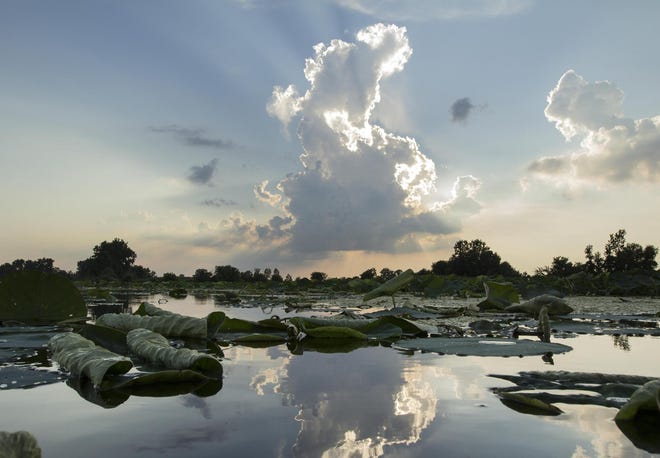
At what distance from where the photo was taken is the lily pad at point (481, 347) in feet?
7.38

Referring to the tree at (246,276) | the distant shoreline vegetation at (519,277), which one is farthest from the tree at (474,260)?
the tree at (246,276)

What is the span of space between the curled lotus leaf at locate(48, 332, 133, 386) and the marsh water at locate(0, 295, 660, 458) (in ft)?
0.27

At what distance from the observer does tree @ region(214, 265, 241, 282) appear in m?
32.3

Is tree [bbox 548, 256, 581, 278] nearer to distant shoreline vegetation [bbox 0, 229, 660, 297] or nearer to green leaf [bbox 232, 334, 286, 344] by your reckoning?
distant shoreline vegetation [bbox 0, 229, 660, 297]

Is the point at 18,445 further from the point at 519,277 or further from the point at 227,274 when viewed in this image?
the point at 227,274

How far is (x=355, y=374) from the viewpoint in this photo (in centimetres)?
181

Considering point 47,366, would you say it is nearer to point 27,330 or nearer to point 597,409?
point 27,330

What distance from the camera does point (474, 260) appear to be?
128 feet

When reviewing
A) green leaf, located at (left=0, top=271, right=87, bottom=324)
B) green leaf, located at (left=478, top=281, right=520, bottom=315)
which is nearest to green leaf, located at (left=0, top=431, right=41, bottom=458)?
green leaf, located at (left=0, top=271, right=87, bottom=324)

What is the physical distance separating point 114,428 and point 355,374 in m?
0.90

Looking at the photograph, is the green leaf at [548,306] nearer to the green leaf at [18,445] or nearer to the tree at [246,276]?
the green leaf at [18,445]

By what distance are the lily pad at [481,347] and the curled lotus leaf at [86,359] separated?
141cm

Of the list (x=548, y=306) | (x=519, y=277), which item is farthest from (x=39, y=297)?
(x=519, y=277)

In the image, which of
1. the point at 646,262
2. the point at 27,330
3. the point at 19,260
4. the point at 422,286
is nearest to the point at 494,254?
the point at 646,262
